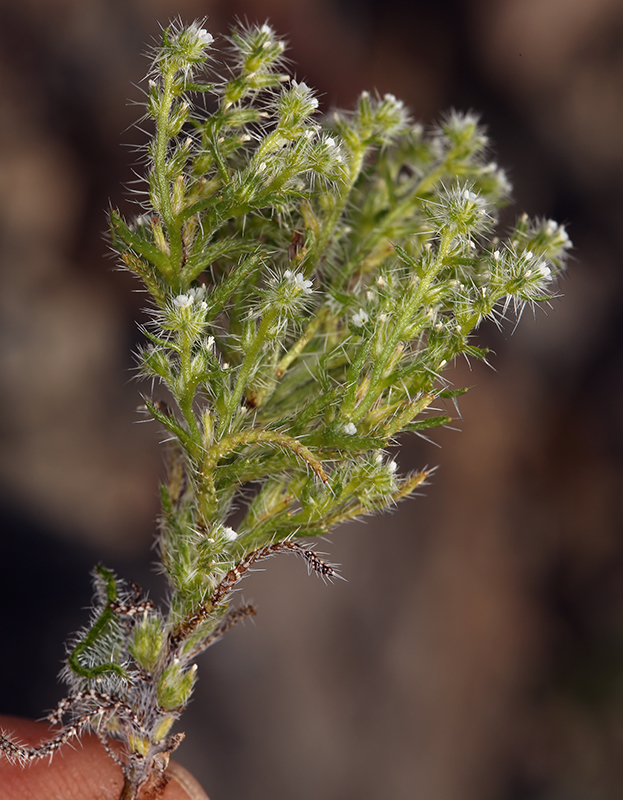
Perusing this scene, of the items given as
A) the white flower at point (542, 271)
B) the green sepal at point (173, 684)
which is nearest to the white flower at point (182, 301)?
the white flower at point (542, 271)

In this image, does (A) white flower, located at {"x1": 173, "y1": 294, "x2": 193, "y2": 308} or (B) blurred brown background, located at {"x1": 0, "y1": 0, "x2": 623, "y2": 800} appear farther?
(B) blurred brown background, located at {"x1": 0, "y1": 0, "x2": 623, "y2": 800}

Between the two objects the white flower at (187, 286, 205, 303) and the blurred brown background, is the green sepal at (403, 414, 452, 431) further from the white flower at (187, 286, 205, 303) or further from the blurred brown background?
the blurred brown background

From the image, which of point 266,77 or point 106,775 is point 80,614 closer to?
point 106,775

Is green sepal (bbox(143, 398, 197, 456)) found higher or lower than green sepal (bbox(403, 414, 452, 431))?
lower

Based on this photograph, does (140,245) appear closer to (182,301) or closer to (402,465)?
(182,301)

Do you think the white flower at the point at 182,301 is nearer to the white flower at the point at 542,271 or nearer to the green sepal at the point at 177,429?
the green sepal at the point at 177,429

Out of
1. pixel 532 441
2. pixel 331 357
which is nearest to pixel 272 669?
pixel 532 441

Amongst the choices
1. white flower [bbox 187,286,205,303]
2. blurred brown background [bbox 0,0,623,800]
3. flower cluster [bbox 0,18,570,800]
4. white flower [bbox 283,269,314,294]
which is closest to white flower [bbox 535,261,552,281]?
flower cluster [bbox 0,18,570,800]
